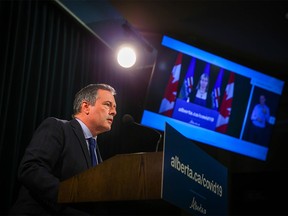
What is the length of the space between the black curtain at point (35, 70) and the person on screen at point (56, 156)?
3.07ft

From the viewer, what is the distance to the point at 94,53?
4.36 metres

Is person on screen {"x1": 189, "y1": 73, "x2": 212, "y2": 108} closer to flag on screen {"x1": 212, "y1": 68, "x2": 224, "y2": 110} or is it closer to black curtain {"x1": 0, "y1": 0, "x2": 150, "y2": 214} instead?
flag on screen {"x1": 212, "y1": 68, "x2": 224, "y2": 110}

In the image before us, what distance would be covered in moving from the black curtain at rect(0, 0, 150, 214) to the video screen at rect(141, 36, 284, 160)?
23.3 inches

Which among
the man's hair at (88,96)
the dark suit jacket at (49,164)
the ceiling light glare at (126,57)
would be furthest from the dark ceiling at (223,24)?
the dark suit jacket at (49,164)

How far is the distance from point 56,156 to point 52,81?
1.74 metres

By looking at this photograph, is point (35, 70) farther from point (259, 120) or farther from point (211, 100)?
point (259, 120)

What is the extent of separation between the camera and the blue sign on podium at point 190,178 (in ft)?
5.27

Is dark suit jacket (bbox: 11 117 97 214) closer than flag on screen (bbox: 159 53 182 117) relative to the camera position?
Yes

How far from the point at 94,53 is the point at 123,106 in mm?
634

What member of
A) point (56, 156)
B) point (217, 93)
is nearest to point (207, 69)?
point (217, 93)

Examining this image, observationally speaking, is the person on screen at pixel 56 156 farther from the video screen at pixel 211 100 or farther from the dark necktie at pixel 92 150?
the video screen at pixel 211 100

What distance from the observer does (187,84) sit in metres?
4.36

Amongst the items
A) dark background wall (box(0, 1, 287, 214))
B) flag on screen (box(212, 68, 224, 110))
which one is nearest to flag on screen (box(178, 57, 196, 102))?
flag on screen (box(212, 68, 224, 110))

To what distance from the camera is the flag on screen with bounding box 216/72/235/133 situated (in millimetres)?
4477
